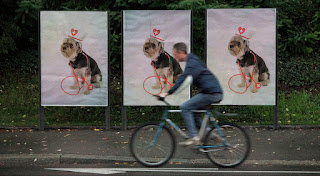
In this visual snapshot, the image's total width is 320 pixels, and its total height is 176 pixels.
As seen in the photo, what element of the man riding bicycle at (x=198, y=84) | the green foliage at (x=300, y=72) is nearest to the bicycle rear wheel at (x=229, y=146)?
the man riding bicycle at (x=198, y=84)

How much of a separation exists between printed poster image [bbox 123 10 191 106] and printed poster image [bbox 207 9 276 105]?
2.03ft

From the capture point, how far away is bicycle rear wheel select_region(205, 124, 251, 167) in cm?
739

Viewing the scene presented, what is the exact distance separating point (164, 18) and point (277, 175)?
480 cm

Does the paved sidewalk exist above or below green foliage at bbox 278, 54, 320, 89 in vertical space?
below

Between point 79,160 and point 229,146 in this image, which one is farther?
point 79,160

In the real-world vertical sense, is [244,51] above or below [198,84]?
above

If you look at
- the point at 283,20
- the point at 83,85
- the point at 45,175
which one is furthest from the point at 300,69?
the point at 45,175

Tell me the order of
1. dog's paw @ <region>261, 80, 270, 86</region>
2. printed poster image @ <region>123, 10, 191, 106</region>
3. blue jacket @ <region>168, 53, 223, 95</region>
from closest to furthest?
blue jacket @ <region>168, 53, 223, 95</region>
printed poster image @ <region>123, 10, 191, 106</region>
dog's paw @ <region>261, 80, 270, 86</region>

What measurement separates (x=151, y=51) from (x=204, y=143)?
371 centimetres

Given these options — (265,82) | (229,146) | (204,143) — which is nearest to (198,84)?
(204,143)

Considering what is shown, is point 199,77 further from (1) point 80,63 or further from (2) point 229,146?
(1) point 80,63

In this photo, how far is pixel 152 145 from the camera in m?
7.54

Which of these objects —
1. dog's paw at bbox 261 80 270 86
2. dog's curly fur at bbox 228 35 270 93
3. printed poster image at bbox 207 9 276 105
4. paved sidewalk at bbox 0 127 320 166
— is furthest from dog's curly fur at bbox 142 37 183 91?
dog's paw at bbox 261 80 270 86

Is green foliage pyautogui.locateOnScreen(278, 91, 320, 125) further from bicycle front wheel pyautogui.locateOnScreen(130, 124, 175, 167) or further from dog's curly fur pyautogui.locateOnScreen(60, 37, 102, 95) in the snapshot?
bicycle front wheel pyautogui.locateOnScreen(130, 124, 175, 167)
